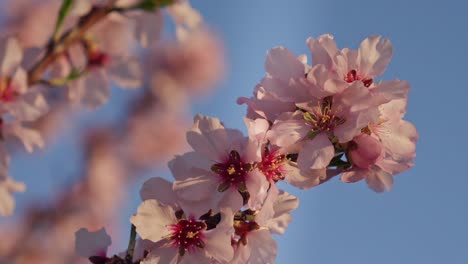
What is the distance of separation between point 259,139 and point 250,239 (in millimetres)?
283

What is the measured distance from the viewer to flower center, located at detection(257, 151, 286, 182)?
1391mm

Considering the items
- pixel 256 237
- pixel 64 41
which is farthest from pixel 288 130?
pixel 64 41

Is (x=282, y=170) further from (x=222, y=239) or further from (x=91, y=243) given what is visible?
(x=91, y=243)

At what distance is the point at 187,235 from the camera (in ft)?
4.66

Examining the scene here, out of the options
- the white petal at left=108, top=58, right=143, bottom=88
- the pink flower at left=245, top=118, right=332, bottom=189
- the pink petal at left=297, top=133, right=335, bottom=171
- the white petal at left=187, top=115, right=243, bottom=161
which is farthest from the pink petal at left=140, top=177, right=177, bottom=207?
the white petal at left=108, top=58, right=143, bottom=88

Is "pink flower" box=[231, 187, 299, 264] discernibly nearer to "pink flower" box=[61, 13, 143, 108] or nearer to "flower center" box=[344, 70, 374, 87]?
"flower center" box=[344, 70, 374, 87]

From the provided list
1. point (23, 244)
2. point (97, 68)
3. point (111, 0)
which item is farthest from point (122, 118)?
point (111, 0)

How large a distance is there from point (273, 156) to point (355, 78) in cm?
29

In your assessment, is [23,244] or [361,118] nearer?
[361,118]

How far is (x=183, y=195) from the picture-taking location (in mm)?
1370

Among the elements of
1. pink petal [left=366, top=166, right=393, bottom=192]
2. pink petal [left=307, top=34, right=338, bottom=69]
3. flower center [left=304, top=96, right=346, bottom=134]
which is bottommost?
pink petal [left=366, top=166, right=393, bottom=192]

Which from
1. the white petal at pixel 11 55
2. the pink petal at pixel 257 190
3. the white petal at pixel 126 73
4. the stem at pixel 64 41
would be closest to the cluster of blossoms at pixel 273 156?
the pink petal at pixel 257 190

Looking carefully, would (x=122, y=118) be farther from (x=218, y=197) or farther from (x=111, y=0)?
(x=218, y=197)

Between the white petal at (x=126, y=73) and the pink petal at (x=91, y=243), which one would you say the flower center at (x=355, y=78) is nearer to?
the pink petal at (x=91, y=243)
